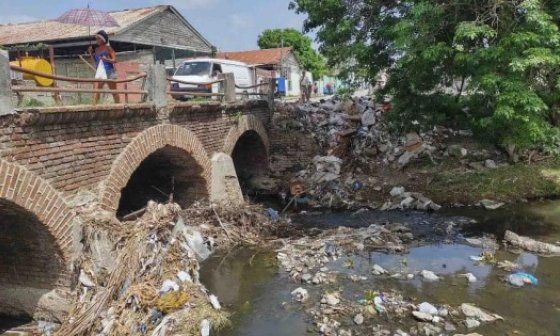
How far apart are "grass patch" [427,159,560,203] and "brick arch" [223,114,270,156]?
17.4ft

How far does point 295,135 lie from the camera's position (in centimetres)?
1603

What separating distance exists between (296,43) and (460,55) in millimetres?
38923

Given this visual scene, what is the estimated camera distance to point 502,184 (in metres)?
12.3

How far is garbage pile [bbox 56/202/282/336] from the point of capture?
5.73 metres

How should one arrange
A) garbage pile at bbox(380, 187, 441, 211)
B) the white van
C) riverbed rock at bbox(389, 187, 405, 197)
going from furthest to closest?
the white van → riverbed rock at bbox(389, 187, 405, 197) → garbage pile at bbox(380, 187, 441, 211)

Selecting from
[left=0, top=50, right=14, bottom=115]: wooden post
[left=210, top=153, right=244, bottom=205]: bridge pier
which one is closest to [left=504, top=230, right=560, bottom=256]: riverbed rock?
[left=210, top=153, right=244, bottom=205]: bridge pier

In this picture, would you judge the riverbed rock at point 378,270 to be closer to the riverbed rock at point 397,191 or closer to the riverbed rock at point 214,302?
the riverbed rock at point 214,302

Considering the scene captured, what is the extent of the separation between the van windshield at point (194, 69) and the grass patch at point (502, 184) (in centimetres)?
801

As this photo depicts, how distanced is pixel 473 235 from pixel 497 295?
3.09 metres

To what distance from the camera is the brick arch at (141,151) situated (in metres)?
7.52

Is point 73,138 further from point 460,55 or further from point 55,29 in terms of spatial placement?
point 55,29

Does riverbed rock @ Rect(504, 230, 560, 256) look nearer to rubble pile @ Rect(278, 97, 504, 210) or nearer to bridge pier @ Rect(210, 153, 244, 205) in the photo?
rubble pile @ Rect(278, 97, 504, 210)

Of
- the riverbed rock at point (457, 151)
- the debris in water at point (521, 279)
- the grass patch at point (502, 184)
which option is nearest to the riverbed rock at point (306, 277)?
the debris in water at point (521, 279)

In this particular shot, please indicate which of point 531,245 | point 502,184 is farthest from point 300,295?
point 502,184
